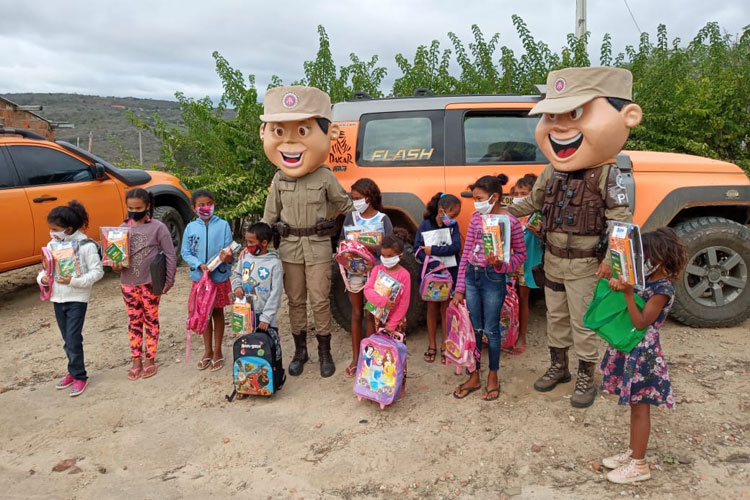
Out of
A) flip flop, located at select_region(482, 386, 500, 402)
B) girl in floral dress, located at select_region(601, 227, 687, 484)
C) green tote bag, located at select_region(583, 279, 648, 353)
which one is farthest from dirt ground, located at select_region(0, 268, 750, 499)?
green tote bag, located at select_region(583, 279, 648, 353)

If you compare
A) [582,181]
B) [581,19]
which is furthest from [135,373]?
[581,19]

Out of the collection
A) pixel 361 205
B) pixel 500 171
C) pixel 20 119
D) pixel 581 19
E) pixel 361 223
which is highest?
pixel 581 19

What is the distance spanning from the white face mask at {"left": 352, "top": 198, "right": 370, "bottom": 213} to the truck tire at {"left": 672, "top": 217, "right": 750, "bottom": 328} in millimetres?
2690

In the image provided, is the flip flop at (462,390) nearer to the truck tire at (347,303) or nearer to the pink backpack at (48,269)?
the truck tire at (347,303)

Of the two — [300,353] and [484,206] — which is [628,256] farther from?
[300,353]

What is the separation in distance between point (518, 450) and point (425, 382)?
1.02 meters

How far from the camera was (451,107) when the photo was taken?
4.54 m

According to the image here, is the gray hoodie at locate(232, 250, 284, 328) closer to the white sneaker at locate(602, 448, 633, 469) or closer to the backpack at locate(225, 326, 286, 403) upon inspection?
the backpack at locate(225, 326, 286, 403)

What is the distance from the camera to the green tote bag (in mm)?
2654

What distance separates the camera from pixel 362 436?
3293 millimetres

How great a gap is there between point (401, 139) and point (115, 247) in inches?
95.8

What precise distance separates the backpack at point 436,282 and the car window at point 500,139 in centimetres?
102

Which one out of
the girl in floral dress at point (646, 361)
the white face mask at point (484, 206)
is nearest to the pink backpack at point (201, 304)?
the white face mask at point (484, 206)

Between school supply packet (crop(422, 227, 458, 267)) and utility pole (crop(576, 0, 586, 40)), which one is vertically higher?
utility pole (crop(576, 0, 586, 40))
